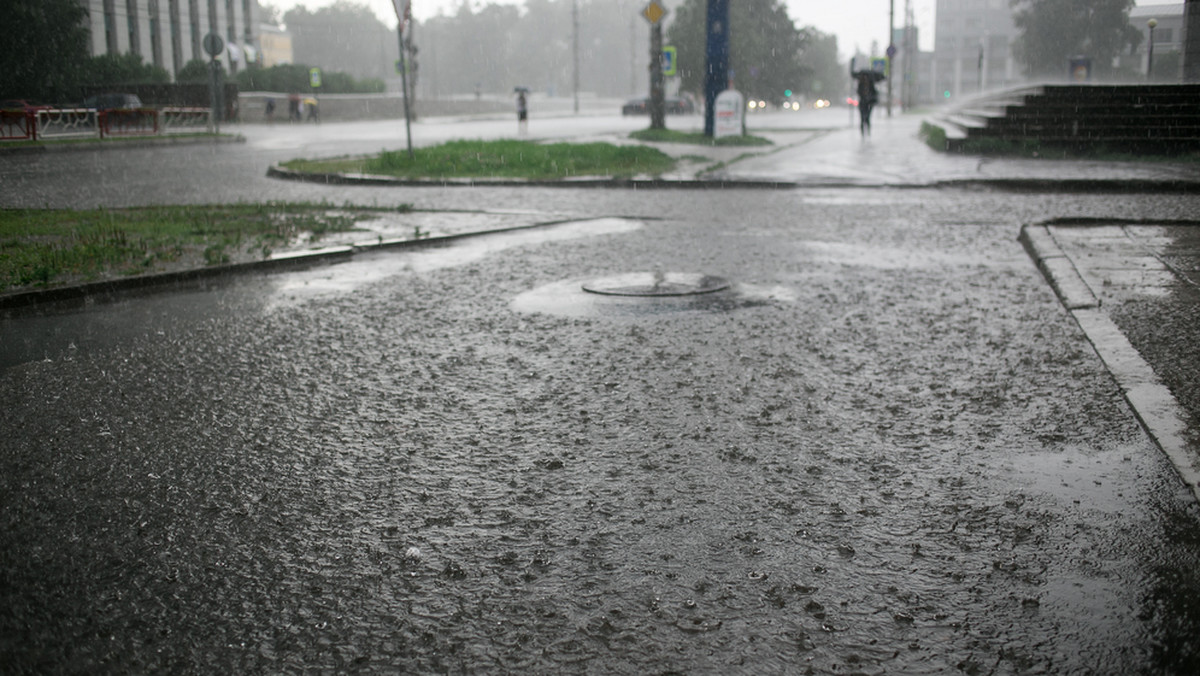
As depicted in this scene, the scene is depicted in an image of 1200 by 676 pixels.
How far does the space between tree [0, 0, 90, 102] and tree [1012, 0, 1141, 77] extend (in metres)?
58.5

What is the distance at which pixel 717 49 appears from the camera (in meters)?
24.6

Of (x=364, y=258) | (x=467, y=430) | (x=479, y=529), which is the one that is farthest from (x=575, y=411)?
(x=364, y=258)

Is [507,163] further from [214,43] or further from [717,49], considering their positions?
[214,43]

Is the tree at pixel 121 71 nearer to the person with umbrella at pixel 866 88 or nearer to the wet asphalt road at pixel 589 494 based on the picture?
the person with umbrella at pixel 866 88

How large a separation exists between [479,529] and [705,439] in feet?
3.71

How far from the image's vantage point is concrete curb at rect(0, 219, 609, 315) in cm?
654

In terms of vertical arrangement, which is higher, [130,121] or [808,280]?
[130,121]

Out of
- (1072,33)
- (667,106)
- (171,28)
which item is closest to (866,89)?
(667,106)

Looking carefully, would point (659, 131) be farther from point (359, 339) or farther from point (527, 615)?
point (527, 615)

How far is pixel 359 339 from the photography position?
5.58 meters

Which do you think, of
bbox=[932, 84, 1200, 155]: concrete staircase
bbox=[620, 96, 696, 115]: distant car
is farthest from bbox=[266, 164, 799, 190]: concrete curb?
bbox=[620, 96, 696, 115]: distant car

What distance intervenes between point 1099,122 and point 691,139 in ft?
30.1

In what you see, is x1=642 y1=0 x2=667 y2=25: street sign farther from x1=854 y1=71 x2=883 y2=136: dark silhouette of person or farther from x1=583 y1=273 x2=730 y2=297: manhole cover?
x1=583 y1=273 x2=730 y2=297: manhole cover

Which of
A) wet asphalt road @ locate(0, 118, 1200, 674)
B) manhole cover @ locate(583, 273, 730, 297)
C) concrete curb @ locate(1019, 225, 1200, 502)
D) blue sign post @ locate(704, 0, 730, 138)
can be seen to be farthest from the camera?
blue sign post @ locate(704, 0, 730, 138)
